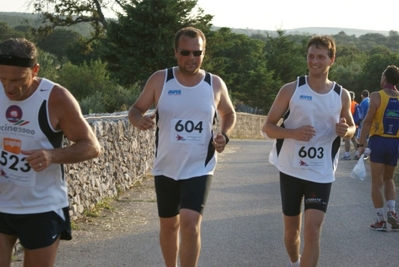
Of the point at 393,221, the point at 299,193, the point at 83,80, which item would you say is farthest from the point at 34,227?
the point at 83,80

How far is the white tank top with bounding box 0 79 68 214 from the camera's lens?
4812 millimetres

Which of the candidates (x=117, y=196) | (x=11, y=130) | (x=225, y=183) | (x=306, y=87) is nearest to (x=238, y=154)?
(x=225, y=183)

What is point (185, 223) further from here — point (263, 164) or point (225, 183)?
point (263, 164)

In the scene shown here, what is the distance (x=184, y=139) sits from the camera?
6586 mm

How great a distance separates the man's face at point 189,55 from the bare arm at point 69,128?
1.91 meters

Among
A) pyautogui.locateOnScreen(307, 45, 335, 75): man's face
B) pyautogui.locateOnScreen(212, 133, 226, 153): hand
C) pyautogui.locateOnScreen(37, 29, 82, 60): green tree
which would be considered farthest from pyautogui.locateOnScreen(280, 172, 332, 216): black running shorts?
pyautogui.locateOnScreen(37, 29, 82, 60): green tree

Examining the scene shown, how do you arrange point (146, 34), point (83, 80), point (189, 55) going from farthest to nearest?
point (146, 34), point (83, 80), point (189, 55)

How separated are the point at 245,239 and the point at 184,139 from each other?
11.0 ft

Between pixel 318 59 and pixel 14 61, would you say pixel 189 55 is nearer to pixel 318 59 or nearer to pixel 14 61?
pixel 318 59

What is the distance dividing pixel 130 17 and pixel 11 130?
3536 centimetres

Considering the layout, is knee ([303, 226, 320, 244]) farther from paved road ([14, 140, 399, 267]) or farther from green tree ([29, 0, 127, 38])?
green tree ([29, 0, 127, 38])

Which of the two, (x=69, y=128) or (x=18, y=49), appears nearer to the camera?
(x=18, y=49)

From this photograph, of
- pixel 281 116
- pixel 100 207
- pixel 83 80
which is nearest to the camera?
pixel 281 116

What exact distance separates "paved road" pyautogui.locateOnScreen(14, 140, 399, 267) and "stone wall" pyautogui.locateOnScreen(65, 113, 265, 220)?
528 millimetres
